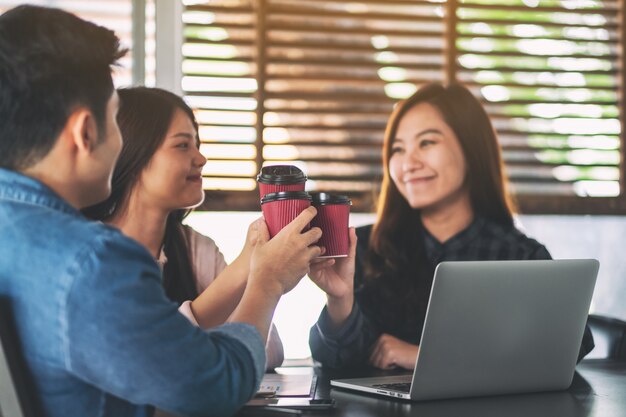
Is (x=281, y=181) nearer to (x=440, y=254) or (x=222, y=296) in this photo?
(x=222, y=296)

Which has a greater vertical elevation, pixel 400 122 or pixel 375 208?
pixel 400 122

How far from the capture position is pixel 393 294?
7.37 ft


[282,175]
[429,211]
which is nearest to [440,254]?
[429,211]

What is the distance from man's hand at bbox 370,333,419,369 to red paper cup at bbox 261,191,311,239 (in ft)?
1.93

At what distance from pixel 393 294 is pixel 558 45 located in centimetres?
135

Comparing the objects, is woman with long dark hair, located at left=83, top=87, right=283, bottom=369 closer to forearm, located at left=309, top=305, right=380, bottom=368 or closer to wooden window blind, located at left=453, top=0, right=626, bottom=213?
forearm, located at left=309, top=305, right=380, bottom=368

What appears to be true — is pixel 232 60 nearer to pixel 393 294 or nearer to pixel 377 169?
pixel 377 169

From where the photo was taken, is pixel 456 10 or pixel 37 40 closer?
pixel 37 40

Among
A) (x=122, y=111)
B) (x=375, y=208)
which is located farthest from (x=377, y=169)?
(x=122, y=111)

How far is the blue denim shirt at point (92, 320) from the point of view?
90 cm

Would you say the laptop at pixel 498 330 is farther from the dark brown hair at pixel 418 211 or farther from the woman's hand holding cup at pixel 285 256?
the dark brown hair at pixel 418 211

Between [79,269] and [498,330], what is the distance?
776 mm

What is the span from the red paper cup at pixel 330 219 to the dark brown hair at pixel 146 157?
684mm

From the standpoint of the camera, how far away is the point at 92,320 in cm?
89
